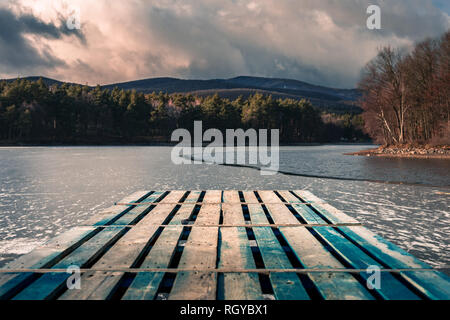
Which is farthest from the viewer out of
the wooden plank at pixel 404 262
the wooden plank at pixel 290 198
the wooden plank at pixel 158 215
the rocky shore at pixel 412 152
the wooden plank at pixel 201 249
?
the rocky shore at pixel 412 152

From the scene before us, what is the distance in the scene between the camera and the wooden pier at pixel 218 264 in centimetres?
191

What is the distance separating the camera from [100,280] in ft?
6.68

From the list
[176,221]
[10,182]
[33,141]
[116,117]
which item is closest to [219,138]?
[116,117]

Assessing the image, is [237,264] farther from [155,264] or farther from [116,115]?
[116,115]

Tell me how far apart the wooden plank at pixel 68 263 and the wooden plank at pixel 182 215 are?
63 cm

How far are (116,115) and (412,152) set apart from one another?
56.5m

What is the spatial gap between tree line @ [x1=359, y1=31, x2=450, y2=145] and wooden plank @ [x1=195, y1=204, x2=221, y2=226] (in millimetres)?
27889

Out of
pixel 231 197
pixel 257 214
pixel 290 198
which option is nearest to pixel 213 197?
A: pixel 231 197

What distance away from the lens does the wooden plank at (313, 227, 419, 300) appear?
1.89 meters

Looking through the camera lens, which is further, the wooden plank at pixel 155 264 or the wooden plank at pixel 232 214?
the wooden plank at pixel 232 214

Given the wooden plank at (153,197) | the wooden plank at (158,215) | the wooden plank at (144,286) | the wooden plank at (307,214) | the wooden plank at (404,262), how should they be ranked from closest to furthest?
the wooden plank at (144,286)
the wooden plank at (404,262)
the wooden plank at (158,215)
the wooden plank at (307,214)
the wooden plank at (153,197)

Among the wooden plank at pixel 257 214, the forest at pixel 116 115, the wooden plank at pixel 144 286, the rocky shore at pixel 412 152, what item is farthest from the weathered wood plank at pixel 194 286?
the forest at pixel 116 115

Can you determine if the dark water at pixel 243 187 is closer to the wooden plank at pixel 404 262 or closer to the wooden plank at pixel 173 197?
the wooden plank at pixel 404 262
